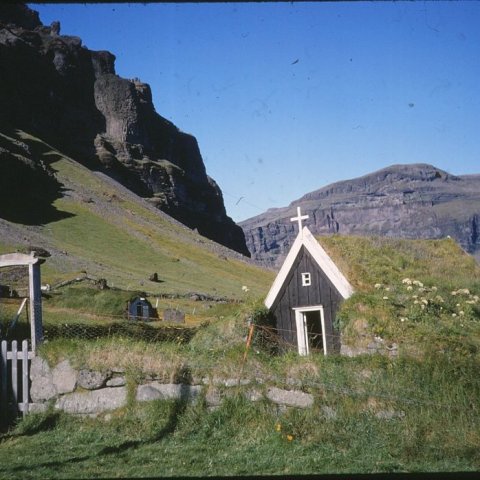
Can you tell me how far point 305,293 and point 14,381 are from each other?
24.0 feet

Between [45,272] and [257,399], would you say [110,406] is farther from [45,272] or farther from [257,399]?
[45,272]

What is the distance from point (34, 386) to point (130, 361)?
87.5 inches

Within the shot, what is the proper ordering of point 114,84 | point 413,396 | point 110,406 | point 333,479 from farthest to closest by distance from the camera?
point 114,84 < point 110,406 < point 413,396 < point 333,479

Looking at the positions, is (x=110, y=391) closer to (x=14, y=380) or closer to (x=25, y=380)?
(x=25, y=380)

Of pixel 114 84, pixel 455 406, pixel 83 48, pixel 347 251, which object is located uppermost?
pixel 83 48

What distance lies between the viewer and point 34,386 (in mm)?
9742

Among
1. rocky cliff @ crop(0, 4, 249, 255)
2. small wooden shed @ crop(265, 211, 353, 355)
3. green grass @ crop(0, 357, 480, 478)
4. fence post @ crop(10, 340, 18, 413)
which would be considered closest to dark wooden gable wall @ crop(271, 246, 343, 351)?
small wooden shed @ crop(265, 211, 353, 355)

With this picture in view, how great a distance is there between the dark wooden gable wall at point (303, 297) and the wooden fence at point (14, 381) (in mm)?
6119

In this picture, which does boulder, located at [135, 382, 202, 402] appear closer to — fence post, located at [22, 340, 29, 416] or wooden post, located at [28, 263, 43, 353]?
fence post, located at [22, 340, 29, 416]

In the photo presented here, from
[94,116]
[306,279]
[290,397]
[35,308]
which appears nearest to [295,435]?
[290,397]

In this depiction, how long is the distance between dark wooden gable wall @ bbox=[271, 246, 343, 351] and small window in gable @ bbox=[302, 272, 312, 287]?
65 millimetres

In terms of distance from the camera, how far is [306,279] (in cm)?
1316

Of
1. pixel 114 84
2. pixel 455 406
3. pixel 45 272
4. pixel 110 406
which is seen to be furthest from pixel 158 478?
pixel 114 84

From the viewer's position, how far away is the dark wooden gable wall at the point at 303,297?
12.5 metres
